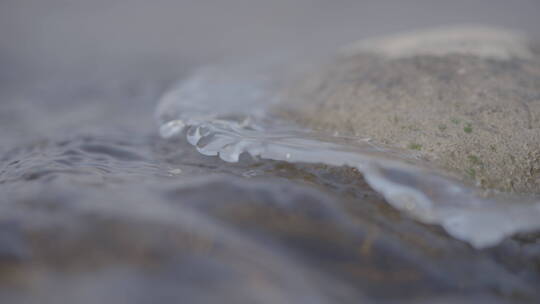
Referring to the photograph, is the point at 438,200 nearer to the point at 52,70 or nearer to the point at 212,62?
the point at 212,62

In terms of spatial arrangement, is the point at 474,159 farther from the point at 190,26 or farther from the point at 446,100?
the point at 190,26

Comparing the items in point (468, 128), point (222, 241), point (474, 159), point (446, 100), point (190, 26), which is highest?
point (190, 26)

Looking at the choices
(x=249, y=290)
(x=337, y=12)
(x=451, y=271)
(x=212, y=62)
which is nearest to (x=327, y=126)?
(x=451, y=271)

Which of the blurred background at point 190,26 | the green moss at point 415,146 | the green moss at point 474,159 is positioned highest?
the blurred background at point 190,26

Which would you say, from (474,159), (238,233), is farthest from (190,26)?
(238,233)

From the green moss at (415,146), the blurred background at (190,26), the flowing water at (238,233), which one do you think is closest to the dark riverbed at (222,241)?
the flowing water at (238,233)

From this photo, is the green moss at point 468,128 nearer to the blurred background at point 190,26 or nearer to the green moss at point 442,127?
the green moss at point 442,127

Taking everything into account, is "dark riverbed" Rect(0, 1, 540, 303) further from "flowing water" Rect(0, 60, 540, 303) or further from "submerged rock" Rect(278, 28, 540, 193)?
"submerged rock" Rect(278, 28, 540, 193)

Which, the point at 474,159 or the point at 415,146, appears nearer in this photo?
the point at 474,159
